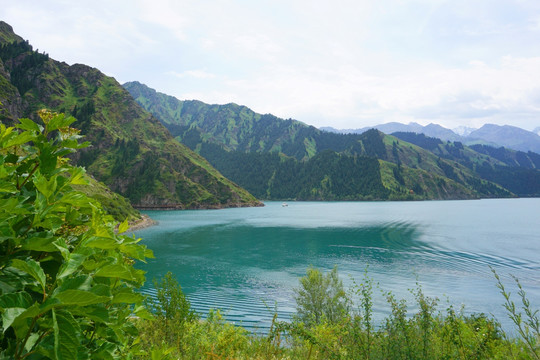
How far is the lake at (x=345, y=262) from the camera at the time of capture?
39750 millimetres

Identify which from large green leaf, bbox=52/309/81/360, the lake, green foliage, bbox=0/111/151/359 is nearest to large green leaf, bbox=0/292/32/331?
green foliage, bbox=0/111/151/359

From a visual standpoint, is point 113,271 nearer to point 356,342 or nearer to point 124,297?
point 124,297

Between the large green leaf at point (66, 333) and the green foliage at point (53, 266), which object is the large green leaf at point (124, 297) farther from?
the large green leaf at point (66, 333)

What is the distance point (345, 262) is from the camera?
6041 centimetres

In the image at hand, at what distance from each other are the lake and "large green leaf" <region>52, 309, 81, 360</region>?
66.7ft

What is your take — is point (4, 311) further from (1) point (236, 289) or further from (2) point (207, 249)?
(2) point (207, 249)

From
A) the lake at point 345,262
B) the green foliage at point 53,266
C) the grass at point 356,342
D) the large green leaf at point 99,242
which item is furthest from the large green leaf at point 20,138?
the lake at point 345,262

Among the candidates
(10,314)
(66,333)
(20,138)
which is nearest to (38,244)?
(10,314)

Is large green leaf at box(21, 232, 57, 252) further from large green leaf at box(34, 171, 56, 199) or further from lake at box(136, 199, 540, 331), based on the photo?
lake at box(136, 199, 540, 331)

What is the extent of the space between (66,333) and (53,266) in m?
0.75

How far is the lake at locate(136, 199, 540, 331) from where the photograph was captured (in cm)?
3975

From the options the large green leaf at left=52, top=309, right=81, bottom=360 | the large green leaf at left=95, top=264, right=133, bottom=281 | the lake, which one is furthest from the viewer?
the lake

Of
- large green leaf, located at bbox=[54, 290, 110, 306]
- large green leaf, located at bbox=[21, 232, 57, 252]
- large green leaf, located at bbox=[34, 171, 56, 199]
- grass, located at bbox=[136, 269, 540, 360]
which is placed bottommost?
grass, located at bbox=[136, 269, 540, 360]

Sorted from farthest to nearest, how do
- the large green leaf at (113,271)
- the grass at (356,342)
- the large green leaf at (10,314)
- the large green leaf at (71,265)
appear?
1. the grass at (356,342)
2. the large green leaf at (113,271)
3. the large green leaf at (71,265)
4. the large green leaf at (10,314)
